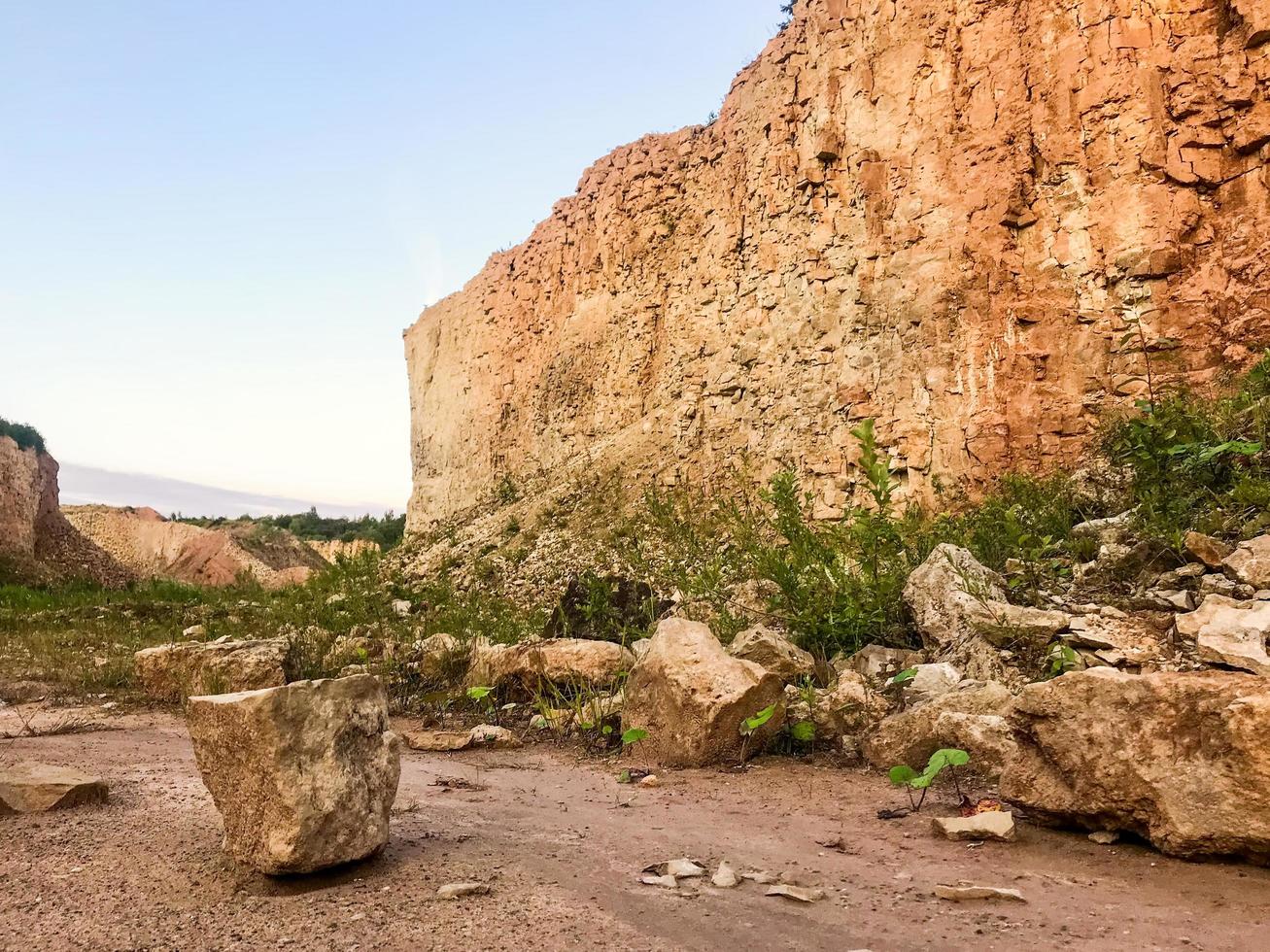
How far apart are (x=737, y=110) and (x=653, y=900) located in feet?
48.5

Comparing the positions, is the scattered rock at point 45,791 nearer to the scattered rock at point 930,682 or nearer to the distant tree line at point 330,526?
the scattered rock at point 930,682

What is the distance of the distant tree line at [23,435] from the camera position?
23.8 m

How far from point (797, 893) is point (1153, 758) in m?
1.36

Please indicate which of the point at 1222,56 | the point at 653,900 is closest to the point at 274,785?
the point at 653,900

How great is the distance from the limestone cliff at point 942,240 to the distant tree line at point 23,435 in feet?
62.0

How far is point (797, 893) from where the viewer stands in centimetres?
242

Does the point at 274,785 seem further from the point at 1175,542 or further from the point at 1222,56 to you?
the point at 1222,56

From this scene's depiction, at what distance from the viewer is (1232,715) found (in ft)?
8.37

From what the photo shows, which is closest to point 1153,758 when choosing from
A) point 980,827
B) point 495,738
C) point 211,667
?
point 980,827

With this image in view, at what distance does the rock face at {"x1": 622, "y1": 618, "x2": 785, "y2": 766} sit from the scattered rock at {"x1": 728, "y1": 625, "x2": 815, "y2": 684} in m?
0.40

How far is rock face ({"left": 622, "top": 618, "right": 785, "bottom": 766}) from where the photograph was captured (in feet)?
14.8

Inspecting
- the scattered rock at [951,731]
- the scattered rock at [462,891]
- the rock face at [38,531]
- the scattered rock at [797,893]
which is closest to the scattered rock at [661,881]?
the scattered rock at [797,893]

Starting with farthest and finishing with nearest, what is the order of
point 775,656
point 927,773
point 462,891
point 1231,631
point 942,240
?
point 942,240, point 775,656, point 1231,631, point 927,773, point 462,891

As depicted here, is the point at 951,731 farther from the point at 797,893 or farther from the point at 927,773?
the point at 797,893
